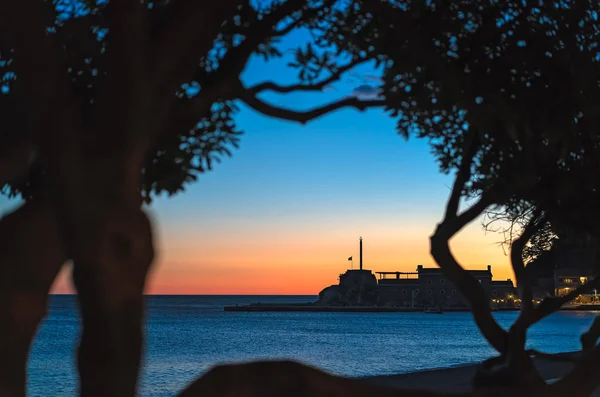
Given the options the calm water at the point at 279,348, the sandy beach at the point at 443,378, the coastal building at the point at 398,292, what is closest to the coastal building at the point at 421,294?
the coastal building at the point at 398,292

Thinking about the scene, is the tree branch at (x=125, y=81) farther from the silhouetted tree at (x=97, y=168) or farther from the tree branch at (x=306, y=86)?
the tree branch at (x=306, y=86)

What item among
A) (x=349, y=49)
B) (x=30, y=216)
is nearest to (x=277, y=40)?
(x=349, y=49)

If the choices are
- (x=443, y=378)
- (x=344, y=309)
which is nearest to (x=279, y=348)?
(x=443, y=378)

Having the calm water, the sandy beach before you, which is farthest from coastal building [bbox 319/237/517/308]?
the sandy beach

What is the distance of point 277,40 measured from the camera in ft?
24.4

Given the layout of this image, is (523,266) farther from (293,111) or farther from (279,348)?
(279,348)

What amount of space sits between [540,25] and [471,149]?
1.96m

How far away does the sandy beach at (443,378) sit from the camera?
14.8 metres

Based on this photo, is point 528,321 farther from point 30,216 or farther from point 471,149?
point 30,216

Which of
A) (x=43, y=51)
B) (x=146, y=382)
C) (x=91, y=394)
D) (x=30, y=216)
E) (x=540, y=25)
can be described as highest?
(x=540, y=25)

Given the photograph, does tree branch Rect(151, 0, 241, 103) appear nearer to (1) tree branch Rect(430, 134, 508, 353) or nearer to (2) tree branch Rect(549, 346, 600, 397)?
(2) tree branch Rect(549, 346, 600, 397)

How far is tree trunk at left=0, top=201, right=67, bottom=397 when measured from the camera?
173 inches

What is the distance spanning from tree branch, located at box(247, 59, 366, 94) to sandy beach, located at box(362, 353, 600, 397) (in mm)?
8343

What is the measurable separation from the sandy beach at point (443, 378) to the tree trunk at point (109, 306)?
10.9m
